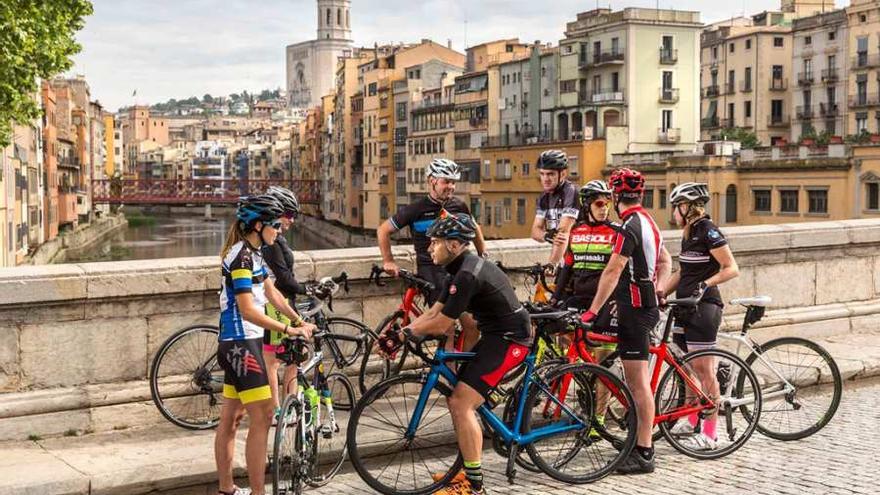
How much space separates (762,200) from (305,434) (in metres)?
56.1

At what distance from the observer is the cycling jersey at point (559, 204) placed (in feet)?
30.2

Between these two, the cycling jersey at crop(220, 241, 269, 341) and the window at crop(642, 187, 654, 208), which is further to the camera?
the window at crop(642, 187, 654, 208)

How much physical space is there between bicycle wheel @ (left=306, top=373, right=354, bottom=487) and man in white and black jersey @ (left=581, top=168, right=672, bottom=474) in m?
1.77

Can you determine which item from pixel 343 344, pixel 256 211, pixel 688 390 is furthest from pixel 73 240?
pixel 256 211

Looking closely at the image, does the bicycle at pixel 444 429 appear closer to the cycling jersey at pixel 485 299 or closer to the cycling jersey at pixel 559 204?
the cycling jersey at pixel 485 299

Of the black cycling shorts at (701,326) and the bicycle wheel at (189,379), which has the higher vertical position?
the black cycling shorts at (701,326)

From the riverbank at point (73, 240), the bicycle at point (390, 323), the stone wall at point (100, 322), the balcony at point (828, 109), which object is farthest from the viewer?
the balcony at point (828, 109)

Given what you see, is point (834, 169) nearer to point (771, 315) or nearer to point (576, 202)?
point (771, 315)

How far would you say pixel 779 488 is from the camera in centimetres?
741

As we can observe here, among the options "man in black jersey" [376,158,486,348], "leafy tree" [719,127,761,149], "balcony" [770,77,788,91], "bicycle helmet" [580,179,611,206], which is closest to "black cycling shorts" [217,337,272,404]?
"man in black jersey" [376,158,486,348]

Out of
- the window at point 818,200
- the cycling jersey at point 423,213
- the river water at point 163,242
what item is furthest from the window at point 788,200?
the cycling jersey at point 423,213

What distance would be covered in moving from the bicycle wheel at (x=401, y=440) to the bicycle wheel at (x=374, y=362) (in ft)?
5.14

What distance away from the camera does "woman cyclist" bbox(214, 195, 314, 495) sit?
257 inches

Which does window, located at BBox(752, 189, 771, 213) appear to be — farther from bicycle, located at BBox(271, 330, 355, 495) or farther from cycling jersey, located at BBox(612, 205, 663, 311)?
bicycle, located at BBox(271, 330, 355, 495)
